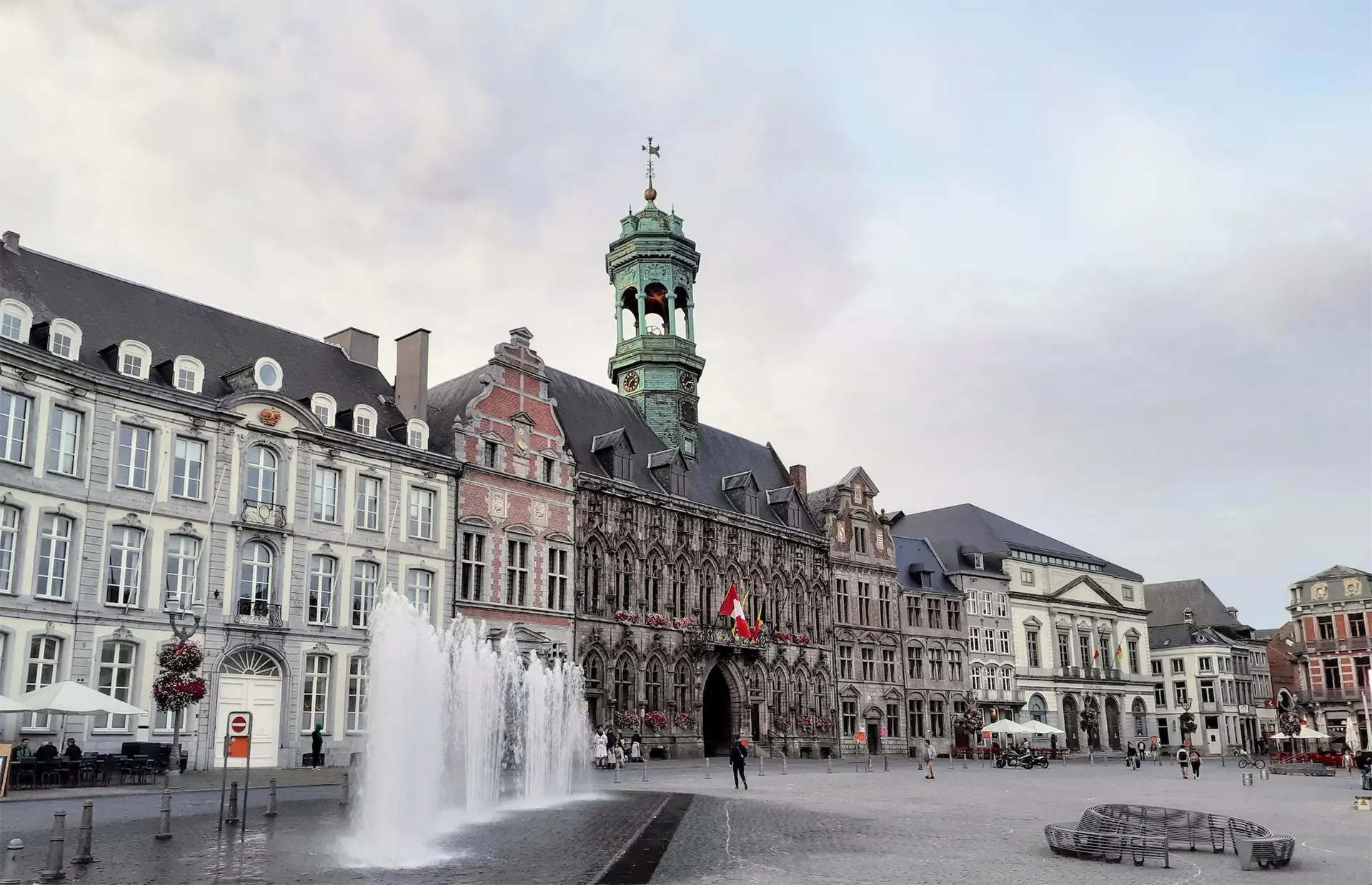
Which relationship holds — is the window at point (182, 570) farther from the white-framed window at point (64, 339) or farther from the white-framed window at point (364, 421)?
the white-framed window at point (364, 421)

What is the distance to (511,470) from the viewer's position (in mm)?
46781

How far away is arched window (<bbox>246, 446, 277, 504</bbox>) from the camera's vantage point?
37750mm

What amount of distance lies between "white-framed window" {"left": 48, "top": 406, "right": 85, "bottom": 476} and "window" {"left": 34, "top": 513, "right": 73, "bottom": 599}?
1.40m

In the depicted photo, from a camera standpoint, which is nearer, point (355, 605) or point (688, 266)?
point (355, 605)

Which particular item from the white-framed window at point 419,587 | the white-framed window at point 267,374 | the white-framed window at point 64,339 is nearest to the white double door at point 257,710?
the white-framed window at point 419,587

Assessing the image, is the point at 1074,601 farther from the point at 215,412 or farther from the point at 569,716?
the point at 215,412

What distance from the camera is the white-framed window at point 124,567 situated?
1325 inches

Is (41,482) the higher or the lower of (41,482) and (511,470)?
the lower

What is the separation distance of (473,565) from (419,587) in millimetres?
2822

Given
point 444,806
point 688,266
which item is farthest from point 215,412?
point 688,266

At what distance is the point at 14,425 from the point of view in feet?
104

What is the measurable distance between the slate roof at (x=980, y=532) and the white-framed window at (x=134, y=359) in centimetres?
5489

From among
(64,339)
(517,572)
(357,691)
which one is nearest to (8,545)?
(64,339)

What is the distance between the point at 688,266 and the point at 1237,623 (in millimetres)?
71457
